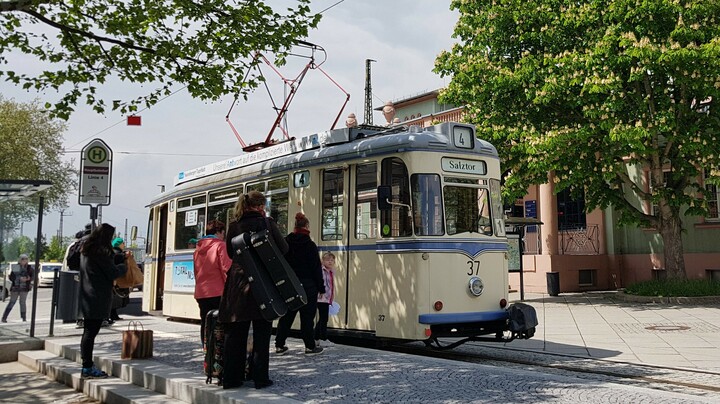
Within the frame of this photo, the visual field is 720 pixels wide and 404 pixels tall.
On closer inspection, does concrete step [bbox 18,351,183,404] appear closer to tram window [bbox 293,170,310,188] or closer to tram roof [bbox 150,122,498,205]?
tram window [bbox 293,170,310,188]

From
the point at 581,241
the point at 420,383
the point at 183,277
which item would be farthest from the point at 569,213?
the point at 420,383

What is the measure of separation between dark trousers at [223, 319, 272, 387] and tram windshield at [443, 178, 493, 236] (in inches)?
138

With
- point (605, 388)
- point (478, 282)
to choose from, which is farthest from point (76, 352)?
point (605, 388)

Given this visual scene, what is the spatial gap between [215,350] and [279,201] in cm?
475

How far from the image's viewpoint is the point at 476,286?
8.80 metres

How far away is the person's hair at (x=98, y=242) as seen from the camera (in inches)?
297

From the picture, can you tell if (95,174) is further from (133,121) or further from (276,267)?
(276,267)

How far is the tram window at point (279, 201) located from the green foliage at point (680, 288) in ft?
41.1

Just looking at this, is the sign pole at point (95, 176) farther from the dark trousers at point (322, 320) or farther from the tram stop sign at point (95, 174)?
the dark trousers at point (322, 320)

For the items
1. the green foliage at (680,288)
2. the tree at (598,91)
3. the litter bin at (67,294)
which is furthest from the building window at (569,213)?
the litter bin at (67,294)

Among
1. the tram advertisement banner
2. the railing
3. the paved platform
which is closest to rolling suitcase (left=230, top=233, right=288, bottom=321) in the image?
the paved platform

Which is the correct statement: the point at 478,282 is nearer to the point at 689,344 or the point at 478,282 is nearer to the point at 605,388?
the point at 605,388

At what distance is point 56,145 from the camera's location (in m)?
43.0

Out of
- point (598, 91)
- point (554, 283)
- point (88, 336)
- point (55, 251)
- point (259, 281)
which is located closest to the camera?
point (259, 281)
